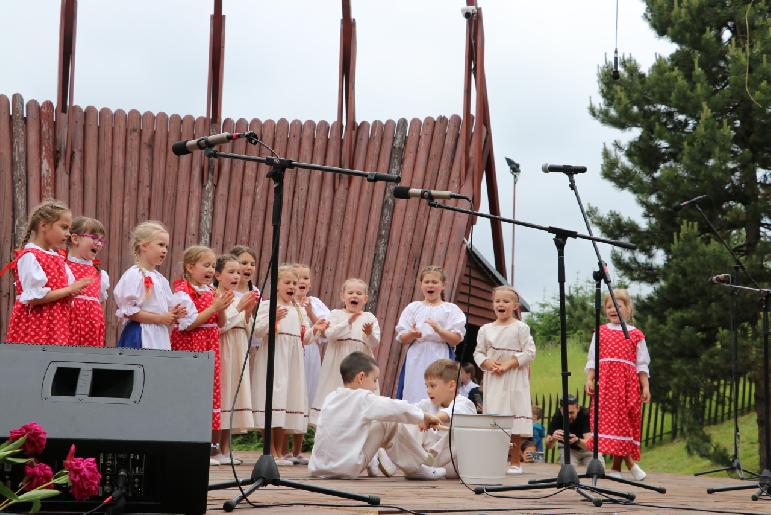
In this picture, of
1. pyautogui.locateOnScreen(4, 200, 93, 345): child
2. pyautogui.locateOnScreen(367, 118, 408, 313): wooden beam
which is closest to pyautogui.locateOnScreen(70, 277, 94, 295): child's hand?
pyautogui.locateOnScreen(4, 200, 93, 345): child

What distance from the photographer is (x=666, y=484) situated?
310 inches

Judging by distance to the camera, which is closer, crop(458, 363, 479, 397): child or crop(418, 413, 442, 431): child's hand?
crop(418, 413, 442, 431): child's hand

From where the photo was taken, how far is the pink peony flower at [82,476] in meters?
3.45

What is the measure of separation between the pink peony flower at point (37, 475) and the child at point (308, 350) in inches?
196

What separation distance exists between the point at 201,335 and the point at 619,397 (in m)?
3.52

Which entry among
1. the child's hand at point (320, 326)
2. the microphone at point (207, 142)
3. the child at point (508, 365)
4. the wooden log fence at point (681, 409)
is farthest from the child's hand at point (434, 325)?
the wooden log fence at point (681, 409)

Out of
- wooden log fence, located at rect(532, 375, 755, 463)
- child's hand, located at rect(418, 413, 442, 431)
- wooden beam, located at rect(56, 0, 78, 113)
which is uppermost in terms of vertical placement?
wooden beam, located at rect(56, 0, 78, 113)

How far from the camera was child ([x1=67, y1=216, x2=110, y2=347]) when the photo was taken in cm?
705

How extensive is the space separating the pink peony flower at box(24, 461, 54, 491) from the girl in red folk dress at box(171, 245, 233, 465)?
3.90 m

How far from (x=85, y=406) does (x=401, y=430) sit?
3402 millimetres

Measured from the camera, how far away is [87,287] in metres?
7.12

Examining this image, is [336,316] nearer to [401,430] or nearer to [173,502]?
[401,430]

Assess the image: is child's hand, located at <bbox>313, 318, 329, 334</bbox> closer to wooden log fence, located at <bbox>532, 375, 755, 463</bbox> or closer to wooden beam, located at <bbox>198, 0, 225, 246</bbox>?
wooden beam, located at <bbox>198, 0, 225, 246</bbox>

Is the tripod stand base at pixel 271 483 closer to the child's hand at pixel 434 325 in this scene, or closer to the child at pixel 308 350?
the child at pixel 308 350
